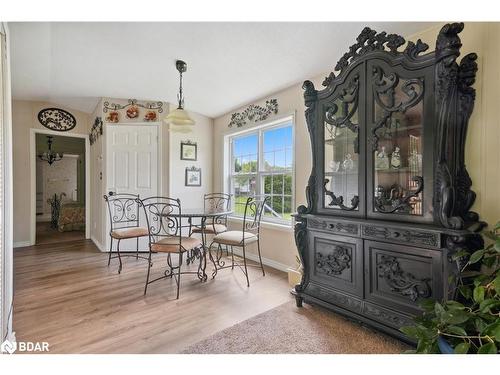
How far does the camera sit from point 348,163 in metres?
2.04

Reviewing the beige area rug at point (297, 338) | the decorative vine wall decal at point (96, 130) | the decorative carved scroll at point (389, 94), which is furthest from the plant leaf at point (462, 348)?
the decorative vine wall decal at point (96, 130)

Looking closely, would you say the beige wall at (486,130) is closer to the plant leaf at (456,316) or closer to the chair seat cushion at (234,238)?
the plant leaf at (456,316)

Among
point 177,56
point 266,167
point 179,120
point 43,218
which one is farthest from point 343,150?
point 43,218

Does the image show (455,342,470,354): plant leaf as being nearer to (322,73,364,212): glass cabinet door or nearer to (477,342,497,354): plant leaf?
(477,342,497,354): plant leaf

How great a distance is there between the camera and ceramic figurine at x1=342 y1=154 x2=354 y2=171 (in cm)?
201

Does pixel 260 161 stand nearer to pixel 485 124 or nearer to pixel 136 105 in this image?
pixel 136 105

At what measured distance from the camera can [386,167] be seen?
71.7 inches

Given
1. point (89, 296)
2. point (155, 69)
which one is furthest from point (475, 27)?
point (89, 296)

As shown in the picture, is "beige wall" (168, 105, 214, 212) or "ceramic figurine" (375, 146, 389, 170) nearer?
"ceramic figurine" (375, 146, 389, 170)

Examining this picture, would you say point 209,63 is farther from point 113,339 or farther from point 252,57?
point 113,339

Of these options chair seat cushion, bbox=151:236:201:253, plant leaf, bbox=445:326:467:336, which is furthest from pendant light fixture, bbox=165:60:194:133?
plant leaf, bbox=445:326:467:336

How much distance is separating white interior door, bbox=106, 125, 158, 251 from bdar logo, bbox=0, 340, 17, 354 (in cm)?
242

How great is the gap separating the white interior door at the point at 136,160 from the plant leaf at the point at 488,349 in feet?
13.0
